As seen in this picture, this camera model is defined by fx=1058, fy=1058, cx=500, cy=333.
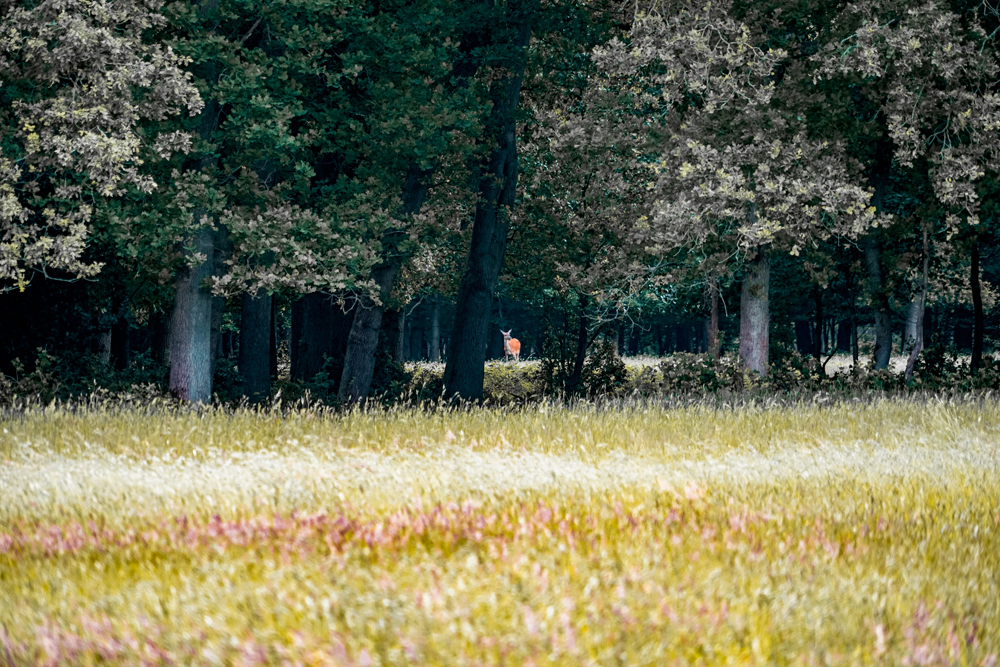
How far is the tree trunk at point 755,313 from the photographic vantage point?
75.1 feet

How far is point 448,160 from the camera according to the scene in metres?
25.0

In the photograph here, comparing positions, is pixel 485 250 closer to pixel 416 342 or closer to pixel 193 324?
pixel 193 324

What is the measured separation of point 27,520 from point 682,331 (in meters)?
71.8

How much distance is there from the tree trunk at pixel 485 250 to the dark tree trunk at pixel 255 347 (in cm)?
465

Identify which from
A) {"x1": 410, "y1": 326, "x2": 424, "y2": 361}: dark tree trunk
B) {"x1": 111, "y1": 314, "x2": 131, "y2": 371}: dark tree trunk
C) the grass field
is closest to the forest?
{"x1": 111, "y1": 314, "x2": 131, "y2": 371}: dark tree trunk

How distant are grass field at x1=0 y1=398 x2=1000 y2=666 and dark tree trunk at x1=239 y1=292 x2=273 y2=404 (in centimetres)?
1233

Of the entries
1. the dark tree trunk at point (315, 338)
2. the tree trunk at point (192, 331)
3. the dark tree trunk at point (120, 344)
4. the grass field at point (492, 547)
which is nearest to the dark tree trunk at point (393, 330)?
the dark tree trunk at point (315, 338)

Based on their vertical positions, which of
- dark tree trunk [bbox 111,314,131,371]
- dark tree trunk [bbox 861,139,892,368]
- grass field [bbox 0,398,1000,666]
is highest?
dark tree trunk [bbox 861,139,892,368]

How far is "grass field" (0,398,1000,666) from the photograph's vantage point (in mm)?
5664

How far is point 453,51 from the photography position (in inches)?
889

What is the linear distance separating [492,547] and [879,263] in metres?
22.7

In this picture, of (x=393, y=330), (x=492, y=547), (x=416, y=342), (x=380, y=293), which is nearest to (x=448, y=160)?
(x=380, y=293)

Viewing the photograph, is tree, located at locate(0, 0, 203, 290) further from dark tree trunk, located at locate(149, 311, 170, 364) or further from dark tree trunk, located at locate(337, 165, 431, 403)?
dark tree trunk, located at locate(149, 311, 170, 364)

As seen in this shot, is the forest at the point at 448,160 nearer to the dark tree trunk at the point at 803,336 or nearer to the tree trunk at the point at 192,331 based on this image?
the tree trunk at the point at 192,331
